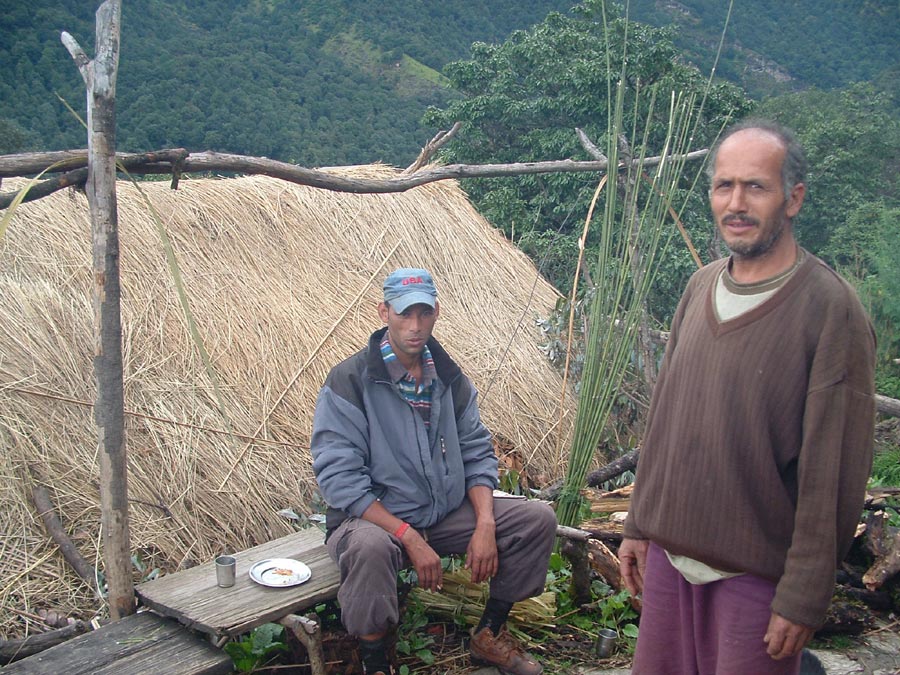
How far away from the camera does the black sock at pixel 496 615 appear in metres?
3.00

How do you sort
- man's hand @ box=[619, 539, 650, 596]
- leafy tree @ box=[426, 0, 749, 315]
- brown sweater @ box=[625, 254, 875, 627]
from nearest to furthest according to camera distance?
brown sweater @ box=[625, 254, 875, 627] → man's hand @ box=[619, 539, 650, 596] → leafy tree @ box=[426, 0, 749, 315]

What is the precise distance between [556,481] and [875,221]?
7.42m

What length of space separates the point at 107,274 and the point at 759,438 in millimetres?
1790

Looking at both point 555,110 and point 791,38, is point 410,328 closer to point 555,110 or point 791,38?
point 555,110

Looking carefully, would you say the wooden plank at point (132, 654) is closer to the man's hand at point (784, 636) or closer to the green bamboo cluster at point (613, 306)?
the man's hand at point (784, 636)

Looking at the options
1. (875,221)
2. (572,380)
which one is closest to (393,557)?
(572,380)

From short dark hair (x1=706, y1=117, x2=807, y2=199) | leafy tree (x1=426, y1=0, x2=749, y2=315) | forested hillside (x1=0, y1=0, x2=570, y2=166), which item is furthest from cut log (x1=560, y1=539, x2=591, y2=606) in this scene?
forested hillside (x1=0, y1=0, x2=570, y2=166)

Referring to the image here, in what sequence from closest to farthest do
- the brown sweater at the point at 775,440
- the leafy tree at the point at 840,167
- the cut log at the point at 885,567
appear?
the brown sweater at the point at 775,440 → the cut log at the point at 885,567 → the leafy tree at the point at 840,167

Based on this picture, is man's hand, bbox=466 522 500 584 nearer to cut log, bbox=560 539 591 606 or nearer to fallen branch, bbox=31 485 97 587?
cut log, bbox=560 539 591 606

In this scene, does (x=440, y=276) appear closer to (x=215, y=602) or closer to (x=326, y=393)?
(x=326, y=393)

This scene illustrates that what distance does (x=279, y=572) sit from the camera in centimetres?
285

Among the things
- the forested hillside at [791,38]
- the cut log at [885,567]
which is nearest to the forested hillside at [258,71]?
the forested hillside at [791,38]

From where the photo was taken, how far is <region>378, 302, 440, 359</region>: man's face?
2941 millimetres

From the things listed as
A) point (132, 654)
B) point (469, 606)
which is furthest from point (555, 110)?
point (132, 654)
